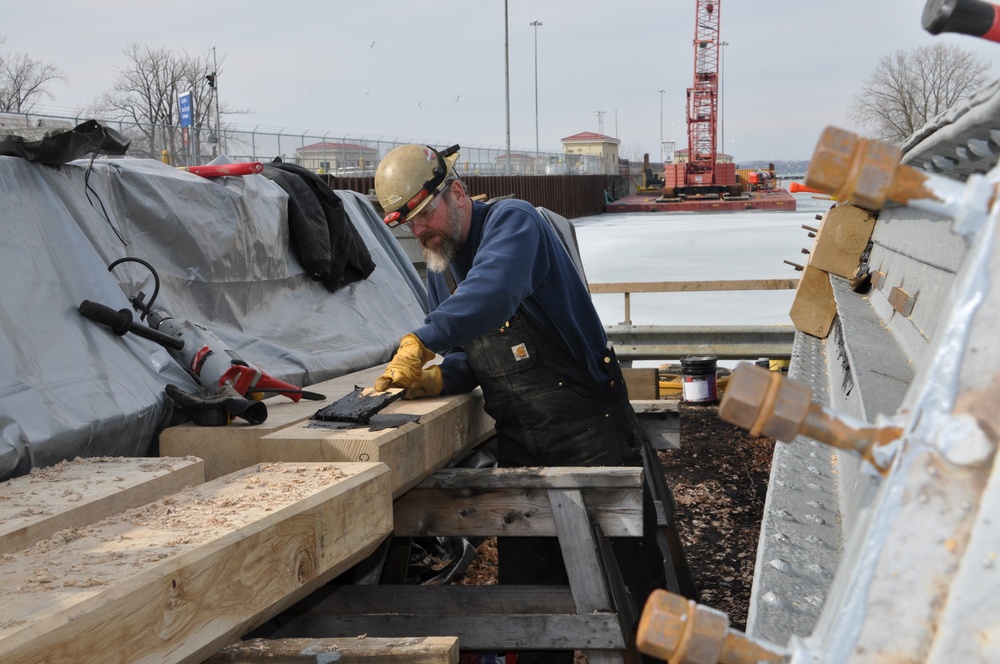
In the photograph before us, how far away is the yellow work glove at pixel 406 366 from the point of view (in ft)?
11.7

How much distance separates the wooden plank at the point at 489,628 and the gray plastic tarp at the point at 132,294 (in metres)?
0.91

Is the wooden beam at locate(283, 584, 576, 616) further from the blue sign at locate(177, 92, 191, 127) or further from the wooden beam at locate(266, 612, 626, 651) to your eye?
the blue sign at locate(177, 92, 191, 127)

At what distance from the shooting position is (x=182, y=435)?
320 centimetres

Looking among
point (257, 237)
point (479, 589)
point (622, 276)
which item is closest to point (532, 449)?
point (479, 589)

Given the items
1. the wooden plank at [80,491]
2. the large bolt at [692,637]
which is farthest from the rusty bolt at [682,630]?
the wooden plank at [80,491]

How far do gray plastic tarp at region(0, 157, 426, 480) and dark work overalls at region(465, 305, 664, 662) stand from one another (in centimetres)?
106

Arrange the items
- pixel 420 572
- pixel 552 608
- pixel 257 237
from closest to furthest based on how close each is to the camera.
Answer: pixel 552 608, pixel 257 237, pixel 420 572

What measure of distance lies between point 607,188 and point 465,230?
46208mm

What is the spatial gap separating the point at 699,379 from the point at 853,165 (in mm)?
7930

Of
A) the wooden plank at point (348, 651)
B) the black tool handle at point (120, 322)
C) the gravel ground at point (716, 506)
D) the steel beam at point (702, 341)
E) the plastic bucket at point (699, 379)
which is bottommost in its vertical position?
the gravel ground at point (716, 506)

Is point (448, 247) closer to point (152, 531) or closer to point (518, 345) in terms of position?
point (518, 345)

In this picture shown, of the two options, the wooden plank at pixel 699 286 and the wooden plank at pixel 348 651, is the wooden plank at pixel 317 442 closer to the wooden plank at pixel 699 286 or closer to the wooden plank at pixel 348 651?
the wooden plank at pixel 348 651

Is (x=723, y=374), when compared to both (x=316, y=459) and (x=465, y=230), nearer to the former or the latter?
(x=465, y=230)

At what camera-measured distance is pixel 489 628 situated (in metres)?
3.39
